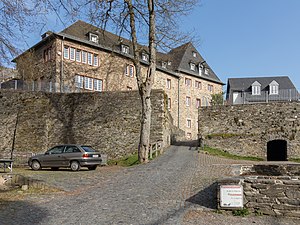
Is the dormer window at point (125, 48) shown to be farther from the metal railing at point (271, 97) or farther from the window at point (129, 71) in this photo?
the metal railing at point (271, 97)

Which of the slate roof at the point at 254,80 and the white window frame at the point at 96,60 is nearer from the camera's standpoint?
the white window frame at the point at 96,60

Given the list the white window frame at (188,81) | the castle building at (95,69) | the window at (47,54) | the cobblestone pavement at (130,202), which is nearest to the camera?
the cobblestone pavement at (130,202)

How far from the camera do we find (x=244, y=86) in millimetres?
46688

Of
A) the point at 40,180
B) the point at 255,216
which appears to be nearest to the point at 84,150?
the point at 40,180

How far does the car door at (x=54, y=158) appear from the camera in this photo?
A: 15.9 m

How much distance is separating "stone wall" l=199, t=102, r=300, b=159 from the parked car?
9.92 meters

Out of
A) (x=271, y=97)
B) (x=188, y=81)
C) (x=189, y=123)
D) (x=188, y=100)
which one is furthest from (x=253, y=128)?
(x=188, y=81)

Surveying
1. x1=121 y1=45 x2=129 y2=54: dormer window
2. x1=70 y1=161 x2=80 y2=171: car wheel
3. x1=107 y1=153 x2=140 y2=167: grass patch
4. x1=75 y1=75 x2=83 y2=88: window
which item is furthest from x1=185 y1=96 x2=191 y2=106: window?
x1=70 y1=161 x2=80 y2=171: car wheel

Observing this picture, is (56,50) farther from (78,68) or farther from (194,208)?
(194,208)

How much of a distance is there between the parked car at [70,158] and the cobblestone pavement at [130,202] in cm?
302

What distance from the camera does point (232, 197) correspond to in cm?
743

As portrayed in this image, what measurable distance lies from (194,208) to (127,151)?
13.1 m

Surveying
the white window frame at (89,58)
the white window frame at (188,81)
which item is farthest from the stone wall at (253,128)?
the white window frame at (188,81)

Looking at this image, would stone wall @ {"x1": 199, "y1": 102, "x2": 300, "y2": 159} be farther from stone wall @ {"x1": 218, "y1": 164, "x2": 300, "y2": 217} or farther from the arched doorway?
stone wall @ {"x1": 218, "y1": 164, "x2": 300, "y2": 217}
